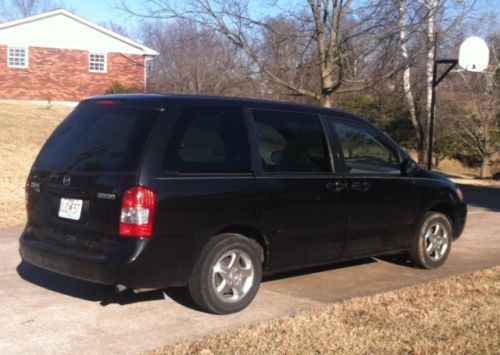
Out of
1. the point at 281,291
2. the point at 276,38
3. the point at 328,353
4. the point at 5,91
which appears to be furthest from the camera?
the point at 5,91

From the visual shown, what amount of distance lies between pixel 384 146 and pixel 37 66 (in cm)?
3134

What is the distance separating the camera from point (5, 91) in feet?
115

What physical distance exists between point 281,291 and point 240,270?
84cm

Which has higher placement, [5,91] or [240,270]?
[5,91]

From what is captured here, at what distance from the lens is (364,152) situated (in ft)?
22.6

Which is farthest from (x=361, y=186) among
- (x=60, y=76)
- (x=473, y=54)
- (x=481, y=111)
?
(x=60, y=76)

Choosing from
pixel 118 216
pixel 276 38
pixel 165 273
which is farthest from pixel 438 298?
pixel 276 38

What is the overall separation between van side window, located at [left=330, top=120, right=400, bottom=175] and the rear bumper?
2203 millimetres

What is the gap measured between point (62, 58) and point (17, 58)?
2248 mm

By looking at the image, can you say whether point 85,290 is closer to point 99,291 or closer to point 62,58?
point 99,291

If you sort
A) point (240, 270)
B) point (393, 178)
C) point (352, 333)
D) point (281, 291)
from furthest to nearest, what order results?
1. point (393, 178)
2. point (281, 291)
3. point (240, 270)
4. point (352, 333)

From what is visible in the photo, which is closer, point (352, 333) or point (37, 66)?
point (352, 333)

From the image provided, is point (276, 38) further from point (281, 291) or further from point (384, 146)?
point (281, 291)

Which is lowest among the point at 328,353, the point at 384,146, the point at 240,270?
the point at 328,353
